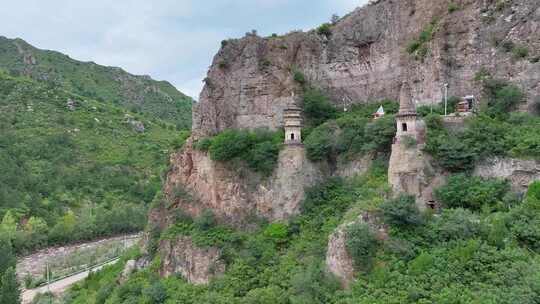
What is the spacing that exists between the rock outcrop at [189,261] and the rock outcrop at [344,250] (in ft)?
24.0

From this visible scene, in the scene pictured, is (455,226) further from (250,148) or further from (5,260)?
(5,260)

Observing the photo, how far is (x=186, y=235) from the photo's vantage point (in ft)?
93.5

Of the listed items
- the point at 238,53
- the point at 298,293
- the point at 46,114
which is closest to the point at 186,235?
the point at 298,293

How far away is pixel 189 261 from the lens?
27.1 metres

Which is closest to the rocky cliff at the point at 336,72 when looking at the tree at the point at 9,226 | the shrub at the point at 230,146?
the shrub at the point at 230,146

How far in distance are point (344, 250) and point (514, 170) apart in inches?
333

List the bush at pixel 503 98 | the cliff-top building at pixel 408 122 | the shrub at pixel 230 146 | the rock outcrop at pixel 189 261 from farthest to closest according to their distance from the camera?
the shrub at pixel 230 146 → the rock outcrop at pixel 189 261 → the bush at pixel 503 98 → the cliff-top building at pixel 408 122

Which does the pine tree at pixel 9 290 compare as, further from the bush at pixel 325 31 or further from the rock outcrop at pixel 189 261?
the bush at pixel 325 31

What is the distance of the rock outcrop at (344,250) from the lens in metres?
19.7

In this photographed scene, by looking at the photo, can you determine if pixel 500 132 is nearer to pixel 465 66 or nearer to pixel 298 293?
pixel 465 66

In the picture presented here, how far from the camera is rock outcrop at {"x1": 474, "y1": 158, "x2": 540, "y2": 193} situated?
20.4 m

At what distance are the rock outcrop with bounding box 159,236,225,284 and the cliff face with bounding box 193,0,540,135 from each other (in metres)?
7.71

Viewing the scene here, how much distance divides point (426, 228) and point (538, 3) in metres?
14.6

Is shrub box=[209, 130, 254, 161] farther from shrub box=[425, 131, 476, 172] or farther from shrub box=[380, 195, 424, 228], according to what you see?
shrub box=[425, 131, 476, 172]
